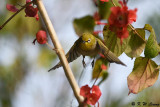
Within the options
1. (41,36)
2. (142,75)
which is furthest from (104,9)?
(41,36)

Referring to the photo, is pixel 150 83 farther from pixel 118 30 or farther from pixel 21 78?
pixel 21 78

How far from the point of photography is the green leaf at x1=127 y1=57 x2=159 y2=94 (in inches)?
38.4

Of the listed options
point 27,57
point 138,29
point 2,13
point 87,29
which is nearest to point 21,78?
point 27,57

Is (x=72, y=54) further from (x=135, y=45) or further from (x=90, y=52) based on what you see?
(x=135, y=45)

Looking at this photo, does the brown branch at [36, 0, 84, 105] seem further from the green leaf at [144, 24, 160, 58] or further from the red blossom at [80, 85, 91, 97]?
the green leaf at [144, 24, 160, 58]

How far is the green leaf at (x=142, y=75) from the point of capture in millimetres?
976

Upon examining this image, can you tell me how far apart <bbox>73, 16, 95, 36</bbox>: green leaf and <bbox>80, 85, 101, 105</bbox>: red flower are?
2.42 ft

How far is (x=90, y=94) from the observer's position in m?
0.75

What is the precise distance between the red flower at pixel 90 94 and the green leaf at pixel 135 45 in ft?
1.07

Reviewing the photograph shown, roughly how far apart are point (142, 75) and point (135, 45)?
0.13 metres

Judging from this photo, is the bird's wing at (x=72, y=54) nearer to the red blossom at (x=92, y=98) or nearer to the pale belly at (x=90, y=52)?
the pale belly at (x=90, y=52)

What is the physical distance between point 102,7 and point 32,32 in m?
1.74

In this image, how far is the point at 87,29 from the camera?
151cm

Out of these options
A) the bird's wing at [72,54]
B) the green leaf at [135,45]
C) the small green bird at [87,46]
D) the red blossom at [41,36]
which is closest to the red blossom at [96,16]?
the small green bird at [87,46]
